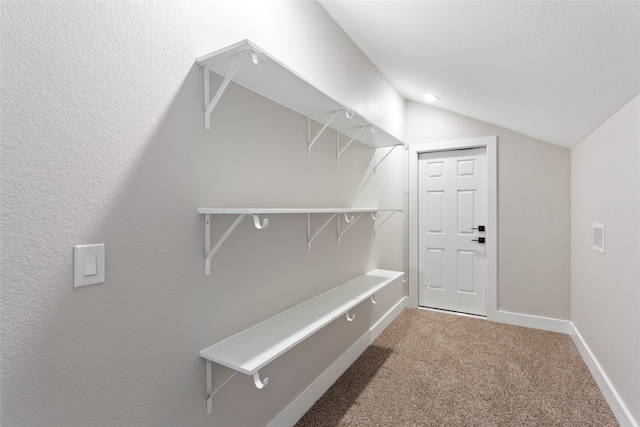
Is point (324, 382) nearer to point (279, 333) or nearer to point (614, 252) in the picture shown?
point (279, 333)

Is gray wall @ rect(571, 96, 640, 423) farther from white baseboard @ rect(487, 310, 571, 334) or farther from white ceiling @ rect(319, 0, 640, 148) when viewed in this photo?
white baseboard @ rect(487, 310, 571, 334)

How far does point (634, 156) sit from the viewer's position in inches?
63.4

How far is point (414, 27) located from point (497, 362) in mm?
2486

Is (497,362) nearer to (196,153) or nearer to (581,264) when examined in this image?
(581,264)

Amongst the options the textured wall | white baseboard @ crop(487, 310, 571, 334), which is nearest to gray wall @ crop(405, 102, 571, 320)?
white baseboard @ crop(487, 310, 571, 334)

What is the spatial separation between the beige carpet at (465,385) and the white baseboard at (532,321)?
0.11m

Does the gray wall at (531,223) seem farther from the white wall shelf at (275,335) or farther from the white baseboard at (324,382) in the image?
the white wall shelf at (275,335)

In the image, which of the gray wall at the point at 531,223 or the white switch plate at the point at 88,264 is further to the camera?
the gray wall at the point at 531,223

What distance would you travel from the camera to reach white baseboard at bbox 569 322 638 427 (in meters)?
1.67

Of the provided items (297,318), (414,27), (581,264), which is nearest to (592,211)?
(581,264)

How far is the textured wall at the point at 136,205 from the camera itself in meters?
0.78

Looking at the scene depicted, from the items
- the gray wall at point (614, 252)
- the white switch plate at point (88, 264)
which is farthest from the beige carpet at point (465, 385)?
the white switch plate at point (88, 264)

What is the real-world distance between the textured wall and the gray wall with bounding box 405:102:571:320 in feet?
8.26

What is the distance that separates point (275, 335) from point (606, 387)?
7.02 ft
